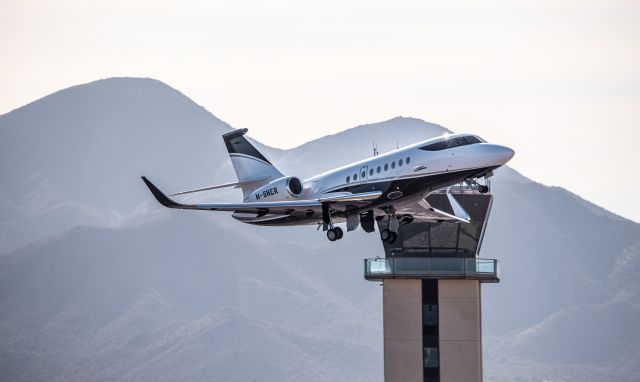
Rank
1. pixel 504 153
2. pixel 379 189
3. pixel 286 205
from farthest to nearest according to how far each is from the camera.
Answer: pixel 286 205 → pixel 379 189 → pixel 504 153

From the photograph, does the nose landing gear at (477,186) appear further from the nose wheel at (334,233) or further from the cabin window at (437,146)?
the nose wheel at (334,233)

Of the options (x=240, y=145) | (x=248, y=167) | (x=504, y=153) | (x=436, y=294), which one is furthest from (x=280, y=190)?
(x=504, y=153)

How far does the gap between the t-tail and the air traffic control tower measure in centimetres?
679

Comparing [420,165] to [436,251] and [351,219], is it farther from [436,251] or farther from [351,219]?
[436,251]

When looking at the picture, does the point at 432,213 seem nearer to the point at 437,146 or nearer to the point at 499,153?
the point at 437,146

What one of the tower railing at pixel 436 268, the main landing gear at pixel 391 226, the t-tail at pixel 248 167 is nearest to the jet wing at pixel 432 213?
the main landing gear at pixel 391 226

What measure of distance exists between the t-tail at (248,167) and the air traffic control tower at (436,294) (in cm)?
679

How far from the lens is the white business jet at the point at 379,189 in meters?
69.4

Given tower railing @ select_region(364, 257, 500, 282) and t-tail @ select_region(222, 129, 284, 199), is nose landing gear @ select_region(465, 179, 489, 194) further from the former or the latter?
t-tail @ select_region(222, 129, 284, 199)

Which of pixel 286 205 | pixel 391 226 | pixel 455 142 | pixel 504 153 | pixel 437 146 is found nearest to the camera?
pixel 504 153

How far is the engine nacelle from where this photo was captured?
3029 inches

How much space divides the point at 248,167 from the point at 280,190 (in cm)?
677

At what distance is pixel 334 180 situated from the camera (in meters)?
74.8

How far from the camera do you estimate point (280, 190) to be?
7794 cm
